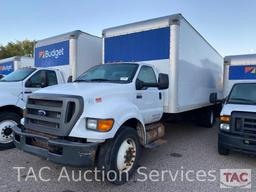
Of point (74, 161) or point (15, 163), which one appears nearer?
point (74, 161)

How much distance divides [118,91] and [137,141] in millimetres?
Answer: 1012

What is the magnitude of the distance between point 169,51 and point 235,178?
313 cm

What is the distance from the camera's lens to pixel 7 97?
5.82 m

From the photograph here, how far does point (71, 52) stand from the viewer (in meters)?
7.29

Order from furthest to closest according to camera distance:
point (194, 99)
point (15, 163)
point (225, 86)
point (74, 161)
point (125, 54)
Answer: point (225, 86) < point (194, 99) < point (125, 54) < point (15, 163) < point (74, 161)

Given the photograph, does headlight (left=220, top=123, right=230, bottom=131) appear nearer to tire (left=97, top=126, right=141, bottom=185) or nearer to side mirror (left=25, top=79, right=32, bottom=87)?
tire (left=97, top=126, right=141, bottom=185)

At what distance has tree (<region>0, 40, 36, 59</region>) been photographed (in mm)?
41188

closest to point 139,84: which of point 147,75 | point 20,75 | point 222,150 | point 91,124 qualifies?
point 147,75

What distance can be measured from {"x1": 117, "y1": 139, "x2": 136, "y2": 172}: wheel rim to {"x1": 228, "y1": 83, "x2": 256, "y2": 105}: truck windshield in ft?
11.1

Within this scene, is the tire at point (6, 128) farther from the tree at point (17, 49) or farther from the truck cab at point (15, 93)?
the tree at point (17, 49)

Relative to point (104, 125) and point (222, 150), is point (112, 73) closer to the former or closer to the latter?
point (104, 125)

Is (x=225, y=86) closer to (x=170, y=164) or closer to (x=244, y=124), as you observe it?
(x=244, y=124)

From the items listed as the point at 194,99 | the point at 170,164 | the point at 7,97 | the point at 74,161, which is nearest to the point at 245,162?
the point at 170,164

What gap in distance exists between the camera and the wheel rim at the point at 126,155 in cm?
394
